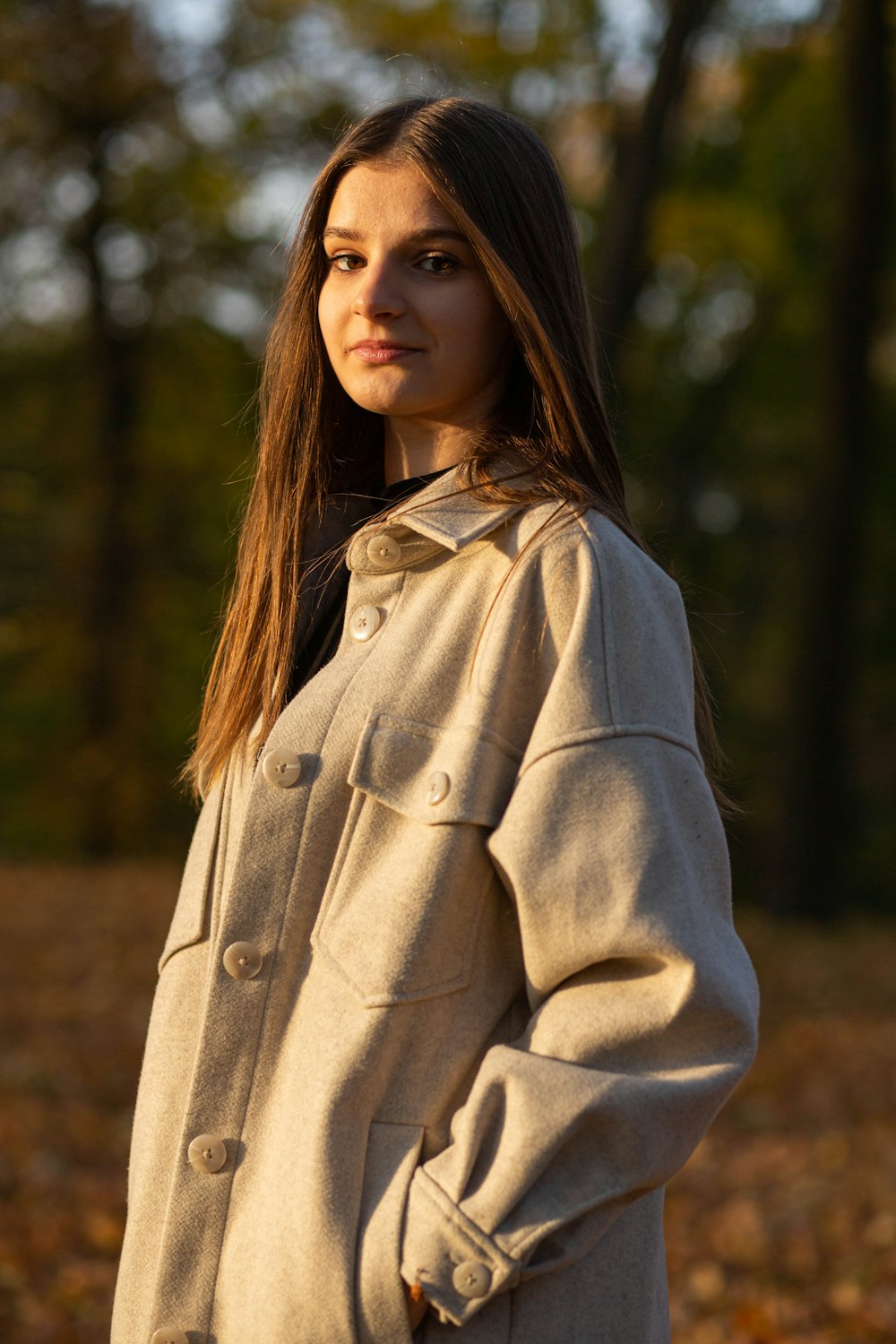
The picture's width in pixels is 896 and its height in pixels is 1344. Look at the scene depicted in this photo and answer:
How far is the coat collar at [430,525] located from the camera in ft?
6.56

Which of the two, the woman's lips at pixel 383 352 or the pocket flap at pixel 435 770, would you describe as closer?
the pocket flap at pixel 435 770

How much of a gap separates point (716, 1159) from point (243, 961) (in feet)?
16.1

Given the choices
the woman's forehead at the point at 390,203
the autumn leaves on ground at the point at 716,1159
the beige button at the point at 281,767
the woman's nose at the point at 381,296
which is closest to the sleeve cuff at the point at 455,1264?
the beige button at the point at 281,767

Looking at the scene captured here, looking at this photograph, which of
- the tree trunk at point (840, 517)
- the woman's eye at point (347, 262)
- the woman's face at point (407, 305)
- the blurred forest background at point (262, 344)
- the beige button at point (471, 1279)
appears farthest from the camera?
the blurred forest background at point (262, 344)

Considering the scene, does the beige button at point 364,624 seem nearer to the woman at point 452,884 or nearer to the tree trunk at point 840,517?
the woman at point 452,884

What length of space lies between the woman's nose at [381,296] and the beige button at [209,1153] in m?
1.11

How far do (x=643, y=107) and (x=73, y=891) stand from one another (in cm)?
764

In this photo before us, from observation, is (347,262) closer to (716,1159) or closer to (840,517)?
(716,1159)

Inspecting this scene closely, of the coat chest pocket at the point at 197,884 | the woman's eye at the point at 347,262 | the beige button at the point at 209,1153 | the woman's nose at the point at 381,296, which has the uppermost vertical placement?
the woman's eye at the point at 347,262

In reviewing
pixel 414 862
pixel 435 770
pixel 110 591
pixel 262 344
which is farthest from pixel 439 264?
pixel 110 591

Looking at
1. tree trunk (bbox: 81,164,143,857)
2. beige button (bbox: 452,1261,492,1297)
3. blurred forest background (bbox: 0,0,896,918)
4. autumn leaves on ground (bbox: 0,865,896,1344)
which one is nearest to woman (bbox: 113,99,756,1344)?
beige button (bbox: 452,1261,492,1297)

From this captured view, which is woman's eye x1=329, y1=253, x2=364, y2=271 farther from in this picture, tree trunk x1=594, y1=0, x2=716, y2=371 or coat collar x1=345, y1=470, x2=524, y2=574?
tree trunk x1=594, y1=0, x2=716, y2=371

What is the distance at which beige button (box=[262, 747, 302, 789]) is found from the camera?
200 cm

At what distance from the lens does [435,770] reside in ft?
6.20
